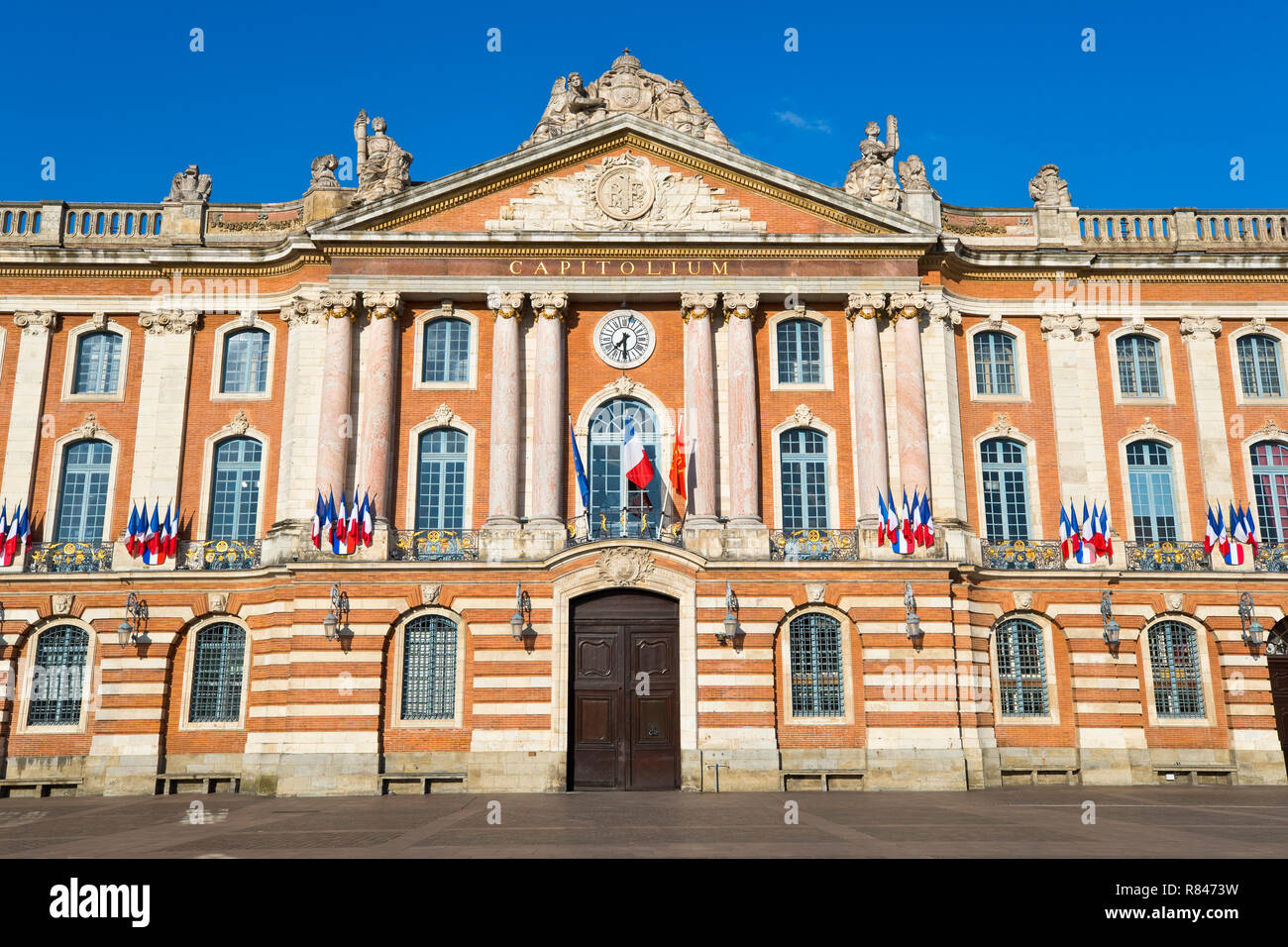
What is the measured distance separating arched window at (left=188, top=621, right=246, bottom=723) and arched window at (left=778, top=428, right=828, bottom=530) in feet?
48.8

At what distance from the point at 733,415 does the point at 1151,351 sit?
1312 cm

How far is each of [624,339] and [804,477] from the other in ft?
20.5

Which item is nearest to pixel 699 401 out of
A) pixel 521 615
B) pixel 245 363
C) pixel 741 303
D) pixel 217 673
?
pixel 741 303

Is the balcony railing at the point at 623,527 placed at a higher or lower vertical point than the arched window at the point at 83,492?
lower

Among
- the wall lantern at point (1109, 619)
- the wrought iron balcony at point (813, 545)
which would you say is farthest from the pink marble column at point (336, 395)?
the wall lantern at point (1109, 619)

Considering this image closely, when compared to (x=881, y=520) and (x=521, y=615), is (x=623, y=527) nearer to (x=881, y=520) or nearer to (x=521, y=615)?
(x=521, y=615)

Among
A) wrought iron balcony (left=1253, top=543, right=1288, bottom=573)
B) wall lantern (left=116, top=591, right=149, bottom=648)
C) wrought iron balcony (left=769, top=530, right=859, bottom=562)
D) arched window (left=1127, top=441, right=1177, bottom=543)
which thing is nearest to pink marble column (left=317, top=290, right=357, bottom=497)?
wall lantern (left=116, top=591, right=149, bottom=648)

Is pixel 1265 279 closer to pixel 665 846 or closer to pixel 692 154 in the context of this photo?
pixel 692 154

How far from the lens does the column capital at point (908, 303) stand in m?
29.5

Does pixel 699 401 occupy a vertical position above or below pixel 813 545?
above

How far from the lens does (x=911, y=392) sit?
29.1 meters

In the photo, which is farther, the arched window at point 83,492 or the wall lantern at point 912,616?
the arched window at point 83,492

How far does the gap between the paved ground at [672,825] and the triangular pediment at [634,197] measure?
48.8 ft

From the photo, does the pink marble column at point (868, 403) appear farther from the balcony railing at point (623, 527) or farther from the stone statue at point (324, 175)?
the stone statue at point (324, 175)
